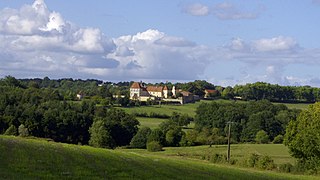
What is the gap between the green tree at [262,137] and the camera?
122 m

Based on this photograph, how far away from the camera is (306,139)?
245 ft

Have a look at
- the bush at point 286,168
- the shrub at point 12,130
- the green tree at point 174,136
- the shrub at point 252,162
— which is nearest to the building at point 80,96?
the green tree at point 174,136

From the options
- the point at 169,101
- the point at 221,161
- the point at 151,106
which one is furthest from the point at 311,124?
the point at 169,101

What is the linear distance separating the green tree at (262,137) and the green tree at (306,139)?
41978 mm

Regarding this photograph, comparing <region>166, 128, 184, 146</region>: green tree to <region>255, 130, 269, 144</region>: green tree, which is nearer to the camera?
<region>166, 128, 184, 146</region>: green tree

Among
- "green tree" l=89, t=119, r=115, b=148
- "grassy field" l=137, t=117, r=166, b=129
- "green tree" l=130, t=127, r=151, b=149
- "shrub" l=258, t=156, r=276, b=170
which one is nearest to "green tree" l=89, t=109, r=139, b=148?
"green tree" l=89, t=119, r=115, b=148

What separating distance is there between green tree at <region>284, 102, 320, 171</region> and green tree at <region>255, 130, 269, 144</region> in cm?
4198

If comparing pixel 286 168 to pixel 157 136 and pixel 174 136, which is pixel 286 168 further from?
pixel 174 136

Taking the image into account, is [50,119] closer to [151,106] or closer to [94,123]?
[94,123]

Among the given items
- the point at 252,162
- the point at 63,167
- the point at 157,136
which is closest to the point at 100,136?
the point at 157,136

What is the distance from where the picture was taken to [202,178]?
107 ft

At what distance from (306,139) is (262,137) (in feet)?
156

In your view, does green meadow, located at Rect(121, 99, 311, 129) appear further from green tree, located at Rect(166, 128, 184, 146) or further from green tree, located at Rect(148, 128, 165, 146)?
green tree, located at Rect(166, 128, 184, 146)

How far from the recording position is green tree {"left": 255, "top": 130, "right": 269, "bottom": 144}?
122m
